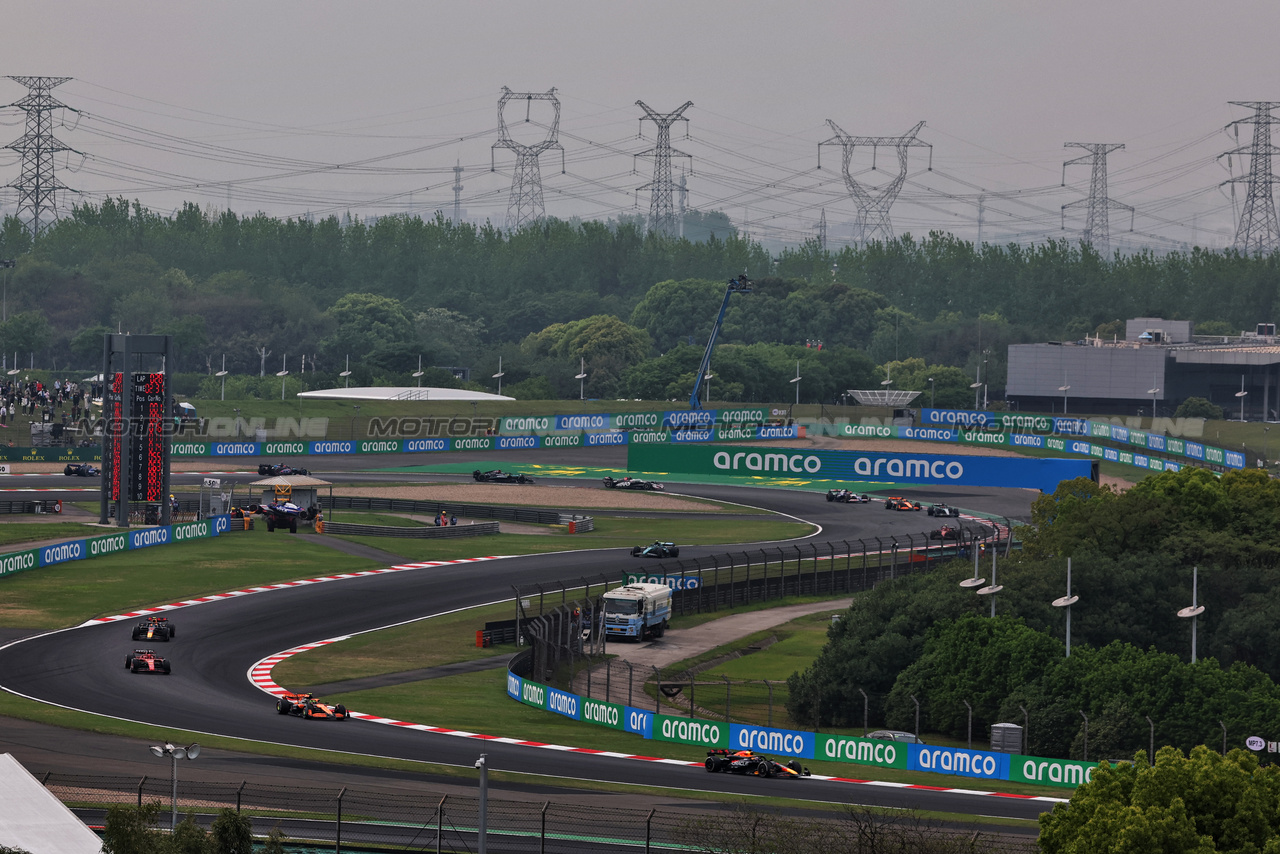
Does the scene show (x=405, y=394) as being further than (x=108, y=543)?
Yes

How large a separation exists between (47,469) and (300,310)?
102 meters

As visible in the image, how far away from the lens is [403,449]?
114 meters

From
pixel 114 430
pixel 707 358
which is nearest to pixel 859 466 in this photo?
pixel 114 430

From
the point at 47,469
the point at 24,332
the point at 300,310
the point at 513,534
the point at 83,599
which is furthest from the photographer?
the point at 300,310

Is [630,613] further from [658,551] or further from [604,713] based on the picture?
[604,713]

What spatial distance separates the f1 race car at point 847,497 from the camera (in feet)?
298

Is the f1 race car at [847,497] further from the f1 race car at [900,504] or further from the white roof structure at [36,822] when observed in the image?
the white roof structure at [36,822]

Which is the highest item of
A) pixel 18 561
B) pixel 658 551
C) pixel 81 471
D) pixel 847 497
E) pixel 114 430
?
pixel 114 430

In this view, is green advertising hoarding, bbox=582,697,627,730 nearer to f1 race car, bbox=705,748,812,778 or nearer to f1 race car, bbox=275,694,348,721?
f1 race car, bbox=705,748,812,778

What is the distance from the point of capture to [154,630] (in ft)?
163

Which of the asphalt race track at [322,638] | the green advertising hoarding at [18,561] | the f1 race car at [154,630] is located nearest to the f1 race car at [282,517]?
the asphalt race track at [322,638]

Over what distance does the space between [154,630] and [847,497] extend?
4977 cm

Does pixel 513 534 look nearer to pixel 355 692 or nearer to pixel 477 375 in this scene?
pixel 355 692

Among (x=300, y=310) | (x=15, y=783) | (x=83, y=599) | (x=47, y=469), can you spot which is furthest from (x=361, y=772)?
(x=300, y=310)
